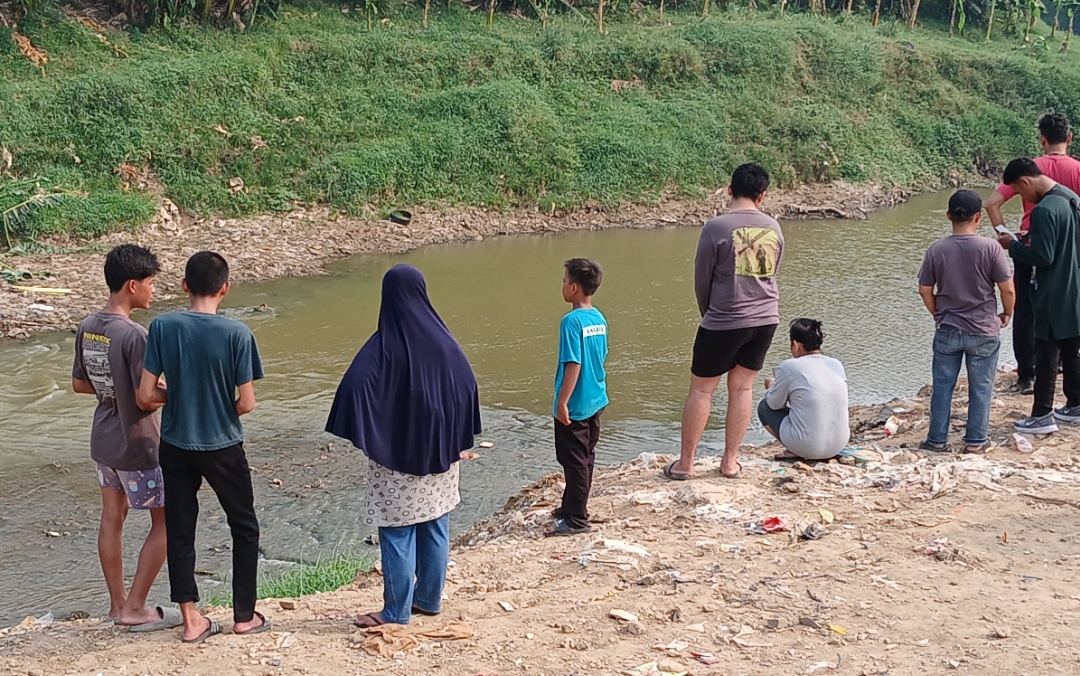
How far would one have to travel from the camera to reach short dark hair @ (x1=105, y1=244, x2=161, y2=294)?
4.11 meters

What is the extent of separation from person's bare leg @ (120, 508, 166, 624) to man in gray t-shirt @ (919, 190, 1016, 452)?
437cm

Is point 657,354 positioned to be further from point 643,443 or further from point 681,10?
point 681,10

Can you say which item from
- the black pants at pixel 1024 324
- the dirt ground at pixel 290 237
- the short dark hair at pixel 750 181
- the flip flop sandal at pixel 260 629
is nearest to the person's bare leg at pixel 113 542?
the flip flop sandal at pixel 260 629

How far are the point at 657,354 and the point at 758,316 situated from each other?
16.1 feet

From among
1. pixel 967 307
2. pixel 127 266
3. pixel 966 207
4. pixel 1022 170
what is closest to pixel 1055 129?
pixel 1022 170

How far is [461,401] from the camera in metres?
3.86

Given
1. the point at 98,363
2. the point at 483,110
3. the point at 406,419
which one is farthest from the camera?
the point at 483,110

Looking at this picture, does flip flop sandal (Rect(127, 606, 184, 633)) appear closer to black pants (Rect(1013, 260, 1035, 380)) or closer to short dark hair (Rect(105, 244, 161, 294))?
short dark hair (Rect(105, 244, 161, 294))

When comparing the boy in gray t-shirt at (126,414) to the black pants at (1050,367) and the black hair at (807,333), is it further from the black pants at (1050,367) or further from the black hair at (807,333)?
the black pants at (1050,367)

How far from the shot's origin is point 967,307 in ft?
19.7

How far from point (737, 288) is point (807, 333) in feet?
2.17

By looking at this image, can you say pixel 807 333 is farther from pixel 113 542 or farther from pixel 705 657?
pixel 113 542

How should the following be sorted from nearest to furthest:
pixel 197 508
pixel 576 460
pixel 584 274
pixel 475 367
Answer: pixel 197 508 < pixel 584 274 < pixel 576 460 < pixel 475 367

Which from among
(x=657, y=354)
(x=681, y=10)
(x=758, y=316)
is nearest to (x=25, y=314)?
(x=657, y=354)
